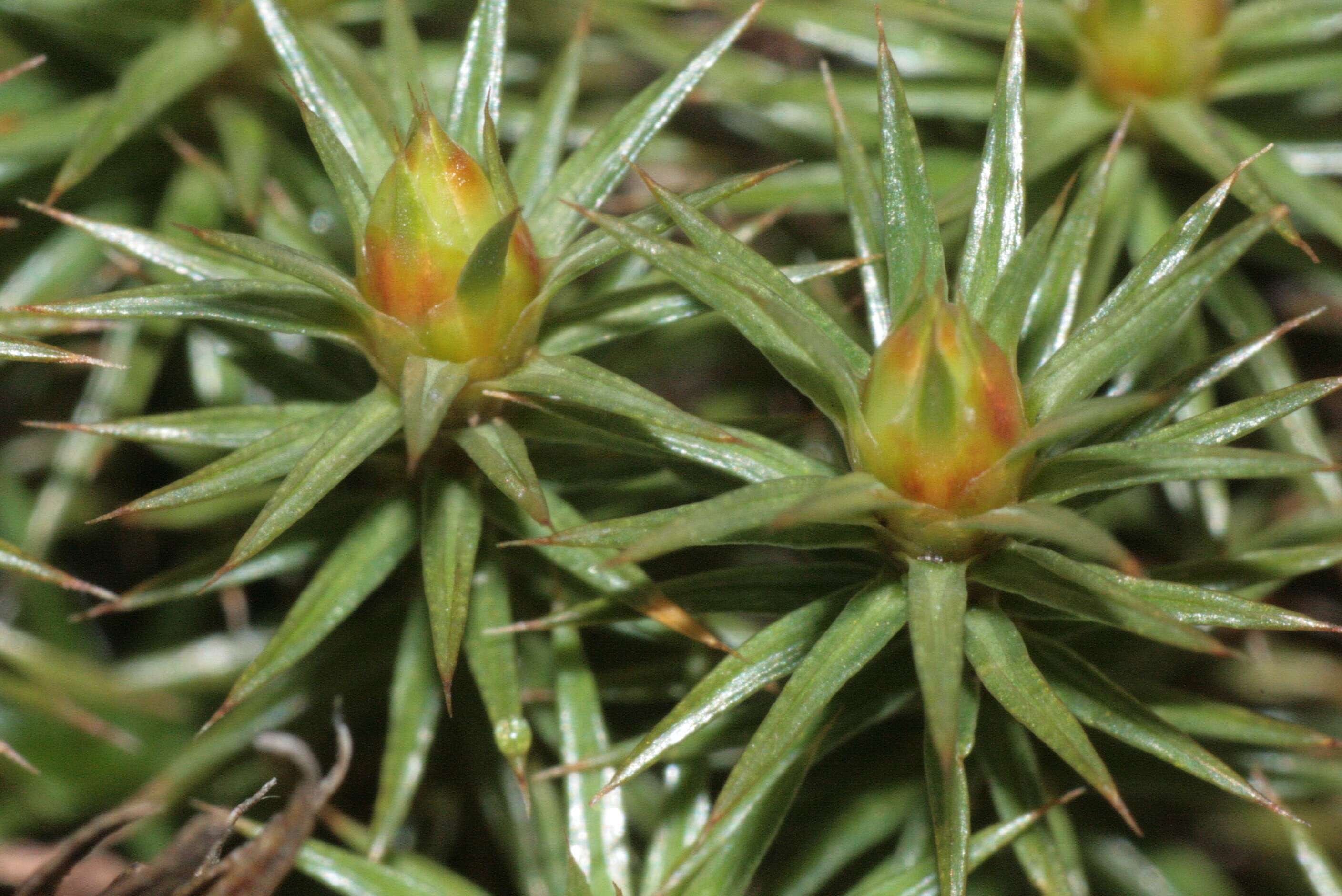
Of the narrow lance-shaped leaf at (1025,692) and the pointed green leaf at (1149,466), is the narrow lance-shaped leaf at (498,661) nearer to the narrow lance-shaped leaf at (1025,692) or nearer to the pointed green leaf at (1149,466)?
the narrow lance-shaped leaf at (1025,692)

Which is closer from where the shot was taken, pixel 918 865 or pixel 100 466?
pixel 918 865

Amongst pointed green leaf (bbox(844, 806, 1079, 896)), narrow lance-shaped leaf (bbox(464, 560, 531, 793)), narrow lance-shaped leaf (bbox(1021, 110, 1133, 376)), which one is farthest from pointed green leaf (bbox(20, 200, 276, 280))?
pointed green leaf (bbox(844, 806, 1079, 896))

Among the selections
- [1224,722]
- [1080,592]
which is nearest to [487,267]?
[1080,592]

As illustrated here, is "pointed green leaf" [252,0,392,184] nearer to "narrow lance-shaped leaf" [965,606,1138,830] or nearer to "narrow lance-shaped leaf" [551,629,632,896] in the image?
"narrow lance-shaped leaf" [551,629,632,896]

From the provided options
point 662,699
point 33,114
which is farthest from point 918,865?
point 33,114

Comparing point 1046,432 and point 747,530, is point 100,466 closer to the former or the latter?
point 747,530
